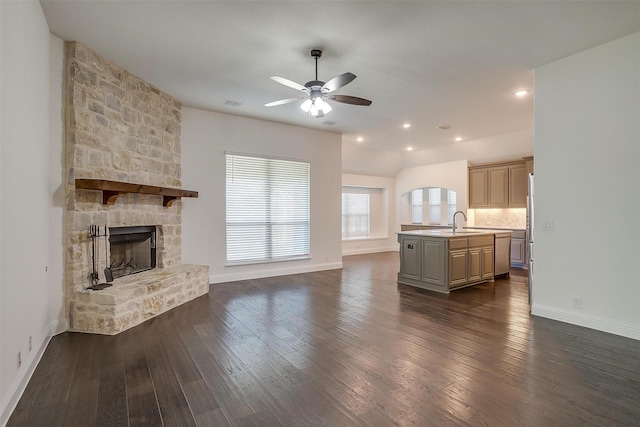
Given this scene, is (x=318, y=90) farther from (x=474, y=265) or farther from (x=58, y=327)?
(x=474, y=265)

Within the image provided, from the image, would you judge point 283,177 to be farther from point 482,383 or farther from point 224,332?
point 482,383

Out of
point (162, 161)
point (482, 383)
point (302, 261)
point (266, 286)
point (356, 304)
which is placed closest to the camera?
point (482, 383)

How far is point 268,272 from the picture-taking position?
6219mm

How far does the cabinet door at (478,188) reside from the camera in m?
8.23

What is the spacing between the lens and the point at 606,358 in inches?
108

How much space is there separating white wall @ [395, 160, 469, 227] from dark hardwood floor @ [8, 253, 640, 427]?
5.16 metres

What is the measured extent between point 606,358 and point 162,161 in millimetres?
5794

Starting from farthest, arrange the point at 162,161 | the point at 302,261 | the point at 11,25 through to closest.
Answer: the point at 302,261
the point at 162,161
the point at 11,25

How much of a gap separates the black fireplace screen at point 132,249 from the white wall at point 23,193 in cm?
97

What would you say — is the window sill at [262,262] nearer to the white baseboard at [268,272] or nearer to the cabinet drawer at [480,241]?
the white baseboard at [268,272]

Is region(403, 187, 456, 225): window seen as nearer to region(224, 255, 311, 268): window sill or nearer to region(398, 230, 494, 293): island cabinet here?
region(398, 230, 494, 293): island cabinet

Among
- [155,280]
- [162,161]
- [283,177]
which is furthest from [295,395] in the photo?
[283,177]

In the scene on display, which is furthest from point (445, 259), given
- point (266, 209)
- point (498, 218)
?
point (498, 218)

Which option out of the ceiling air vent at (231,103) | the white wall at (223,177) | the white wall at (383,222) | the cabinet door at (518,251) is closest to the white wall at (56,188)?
the white wall at (223,177)
